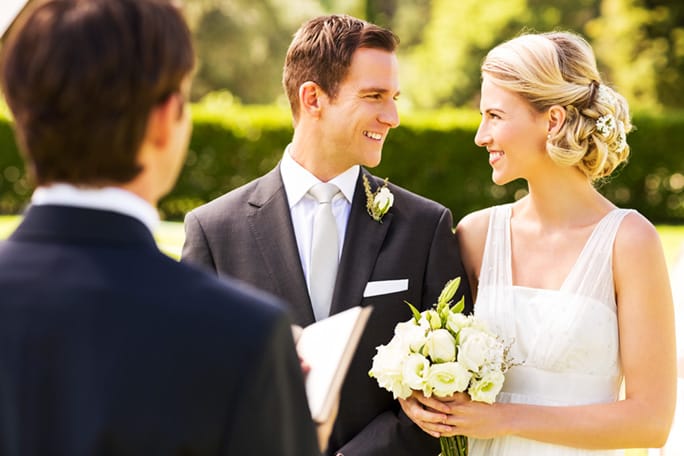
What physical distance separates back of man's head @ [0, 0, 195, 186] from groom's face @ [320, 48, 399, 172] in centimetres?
216

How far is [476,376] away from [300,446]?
1627 millimetres

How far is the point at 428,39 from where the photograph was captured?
36906 mm

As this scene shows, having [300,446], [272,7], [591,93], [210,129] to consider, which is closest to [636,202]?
[210,129]

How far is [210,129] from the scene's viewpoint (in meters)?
18.4

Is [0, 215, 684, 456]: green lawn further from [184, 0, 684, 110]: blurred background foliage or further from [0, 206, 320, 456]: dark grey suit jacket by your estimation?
[184, 0, 684, 110]: blurred background foliage

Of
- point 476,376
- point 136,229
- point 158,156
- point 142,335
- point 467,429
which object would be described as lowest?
point 467,429

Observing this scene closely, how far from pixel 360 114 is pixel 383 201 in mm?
431

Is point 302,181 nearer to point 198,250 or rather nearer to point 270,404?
point 198,250

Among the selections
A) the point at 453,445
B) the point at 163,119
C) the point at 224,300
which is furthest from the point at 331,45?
the point at 224,300

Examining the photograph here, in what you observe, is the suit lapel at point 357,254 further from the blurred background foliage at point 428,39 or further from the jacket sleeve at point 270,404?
the blurred background foliage at point 428,39

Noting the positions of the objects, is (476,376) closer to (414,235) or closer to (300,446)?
(414,235)

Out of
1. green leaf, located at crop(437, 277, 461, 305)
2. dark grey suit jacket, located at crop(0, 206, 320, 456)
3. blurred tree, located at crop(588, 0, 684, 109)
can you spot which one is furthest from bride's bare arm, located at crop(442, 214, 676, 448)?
blurred tree, located at crop(588, 0, 684, 109)

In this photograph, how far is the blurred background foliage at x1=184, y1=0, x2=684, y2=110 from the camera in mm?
30547

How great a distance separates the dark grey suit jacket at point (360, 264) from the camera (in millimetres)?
3387
